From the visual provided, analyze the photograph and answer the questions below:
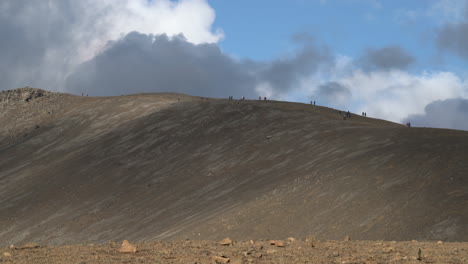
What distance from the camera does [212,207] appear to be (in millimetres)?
42438

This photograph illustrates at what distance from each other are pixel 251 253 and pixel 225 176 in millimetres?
34929

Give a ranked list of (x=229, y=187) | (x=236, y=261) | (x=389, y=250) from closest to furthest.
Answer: (x=236, y=261) → (x=389, y=250) → (x=229, y=187)

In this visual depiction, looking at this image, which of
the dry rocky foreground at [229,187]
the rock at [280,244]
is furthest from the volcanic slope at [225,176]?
the rock at [280,244]

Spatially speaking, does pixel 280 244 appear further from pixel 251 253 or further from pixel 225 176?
pixel 225 176

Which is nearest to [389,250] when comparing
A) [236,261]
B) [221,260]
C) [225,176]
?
[236,261]

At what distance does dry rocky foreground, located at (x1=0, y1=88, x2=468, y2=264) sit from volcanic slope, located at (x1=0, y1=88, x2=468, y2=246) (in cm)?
13

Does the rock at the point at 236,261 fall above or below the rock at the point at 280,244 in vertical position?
below

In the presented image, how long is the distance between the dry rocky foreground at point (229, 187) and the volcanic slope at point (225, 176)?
13 centimetres

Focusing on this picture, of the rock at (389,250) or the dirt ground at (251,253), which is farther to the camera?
the rock at (389,250)

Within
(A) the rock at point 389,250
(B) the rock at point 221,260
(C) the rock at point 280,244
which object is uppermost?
(A) the rock at point 389,250

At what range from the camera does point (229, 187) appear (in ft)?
153

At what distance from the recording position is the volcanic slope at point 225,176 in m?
31.8

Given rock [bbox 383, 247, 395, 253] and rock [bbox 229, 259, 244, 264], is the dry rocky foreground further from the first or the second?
rock [bbox 229, 259, 244, 264]

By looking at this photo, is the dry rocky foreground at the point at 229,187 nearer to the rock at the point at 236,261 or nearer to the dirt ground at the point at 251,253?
the dirt ground at the point at 251,253
